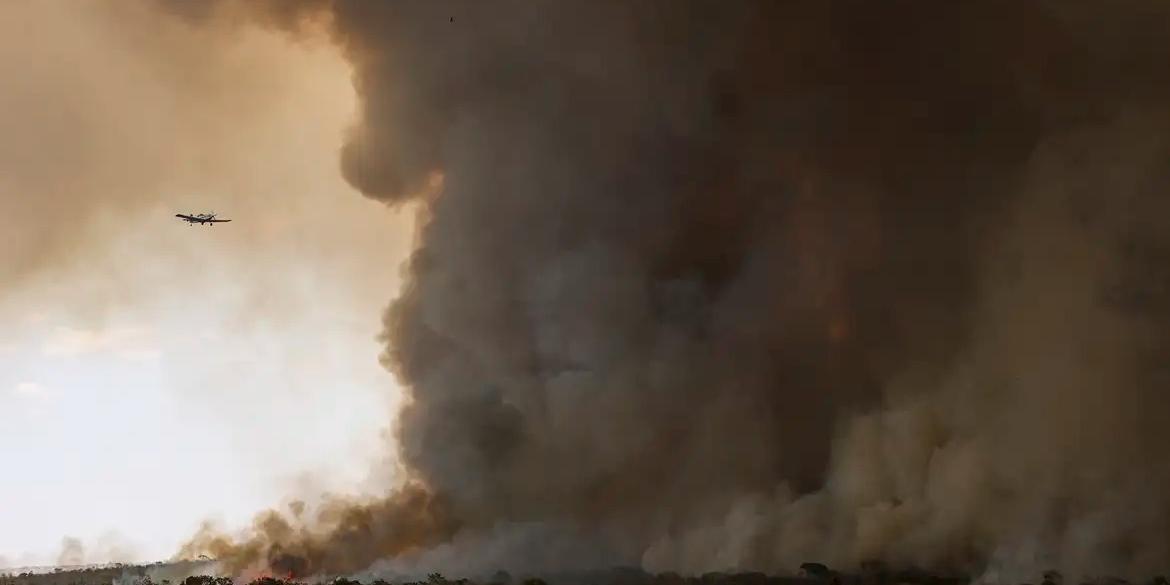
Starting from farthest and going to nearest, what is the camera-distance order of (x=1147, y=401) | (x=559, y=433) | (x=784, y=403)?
(x=784, y=403) < (x=559, y=433) < (x=1147, y=401)

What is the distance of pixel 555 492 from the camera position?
226 ft

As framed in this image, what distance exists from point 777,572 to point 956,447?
425 inches

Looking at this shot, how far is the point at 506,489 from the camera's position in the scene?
225 ft

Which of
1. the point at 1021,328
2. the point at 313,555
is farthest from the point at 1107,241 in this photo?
the point at 313,555

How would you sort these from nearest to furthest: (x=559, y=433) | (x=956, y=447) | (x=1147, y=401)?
(x=1147, y=401), (x=956, y=447), (x=559, y=433)

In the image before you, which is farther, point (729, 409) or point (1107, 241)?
point (729, 409)

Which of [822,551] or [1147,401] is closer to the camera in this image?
[1147,401]

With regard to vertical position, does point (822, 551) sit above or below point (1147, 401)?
below

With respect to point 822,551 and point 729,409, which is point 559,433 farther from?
point 822,551

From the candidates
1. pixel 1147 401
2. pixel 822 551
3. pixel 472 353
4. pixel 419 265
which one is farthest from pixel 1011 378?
pixel 419 265

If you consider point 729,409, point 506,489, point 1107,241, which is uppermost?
point 1107,241

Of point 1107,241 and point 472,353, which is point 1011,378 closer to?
point 1107,241

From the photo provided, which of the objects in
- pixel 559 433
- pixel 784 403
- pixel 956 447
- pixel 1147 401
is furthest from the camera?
pixel 784 403

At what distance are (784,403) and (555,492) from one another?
47.6 ft
